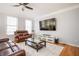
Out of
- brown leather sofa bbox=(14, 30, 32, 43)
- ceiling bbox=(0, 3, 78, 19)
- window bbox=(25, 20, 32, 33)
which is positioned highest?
ceiling bbox=(0, 3, 78, 19)

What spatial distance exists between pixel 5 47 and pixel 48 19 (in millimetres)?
1371

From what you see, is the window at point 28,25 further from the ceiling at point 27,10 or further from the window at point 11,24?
the window at point 11,24

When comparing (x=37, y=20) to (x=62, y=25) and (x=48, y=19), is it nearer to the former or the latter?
(x=48, y=19)

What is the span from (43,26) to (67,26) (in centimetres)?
105

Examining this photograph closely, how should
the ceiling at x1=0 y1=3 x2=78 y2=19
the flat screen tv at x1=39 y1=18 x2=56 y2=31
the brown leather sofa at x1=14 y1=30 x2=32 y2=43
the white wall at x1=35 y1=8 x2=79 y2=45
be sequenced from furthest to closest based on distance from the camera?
1. the white wall at x1=35 y1=8 x2=79 y2=45
2. the flat screen tv at x1=39 y1=18 x2=56 y2=31
3. the brown leather sofa at x1=14 y1=30 x2=32 y2=43
4. the ceiling at x1=0 y1=3 x2=78 y2=19

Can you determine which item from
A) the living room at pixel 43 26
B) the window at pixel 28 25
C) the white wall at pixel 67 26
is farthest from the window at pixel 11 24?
the white wall at pixel 67 26

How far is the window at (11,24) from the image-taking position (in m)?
1.56

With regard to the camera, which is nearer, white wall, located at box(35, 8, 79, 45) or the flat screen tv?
the flat screen tv

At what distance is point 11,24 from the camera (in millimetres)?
1592

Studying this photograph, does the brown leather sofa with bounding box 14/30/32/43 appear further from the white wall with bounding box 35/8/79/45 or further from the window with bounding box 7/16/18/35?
the white wall with bounding box 35/8/79/45

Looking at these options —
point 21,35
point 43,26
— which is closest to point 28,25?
point 21,35

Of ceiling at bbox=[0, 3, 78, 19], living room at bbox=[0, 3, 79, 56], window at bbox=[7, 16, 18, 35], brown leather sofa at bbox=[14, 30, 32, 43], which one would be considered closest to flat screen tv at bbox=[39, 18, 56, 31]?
living room at bbox=[0, 3, 79, 56]

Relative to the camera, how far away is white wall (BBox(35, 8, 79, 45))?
2.09 metres

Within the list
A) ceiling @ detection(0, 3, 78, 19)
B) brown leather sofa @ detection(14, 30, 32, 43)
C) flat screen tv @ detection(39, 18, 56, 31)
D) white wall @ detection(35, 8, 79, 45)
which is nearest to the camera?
ceiling @ detection(0, 3, 78, 19)
